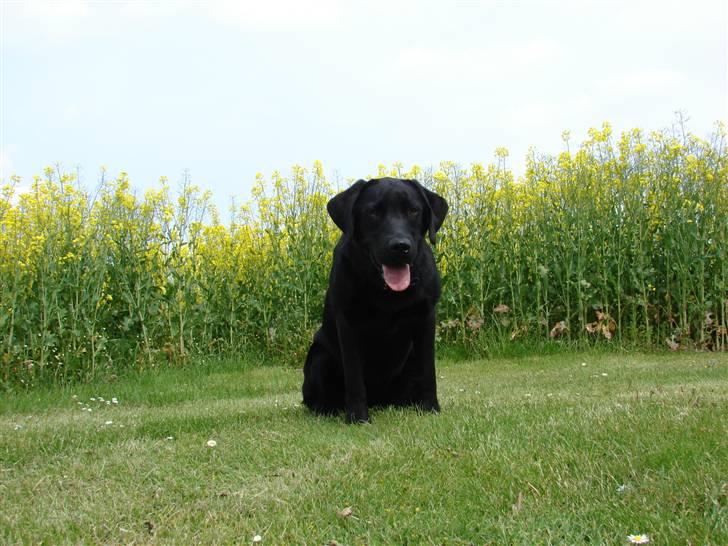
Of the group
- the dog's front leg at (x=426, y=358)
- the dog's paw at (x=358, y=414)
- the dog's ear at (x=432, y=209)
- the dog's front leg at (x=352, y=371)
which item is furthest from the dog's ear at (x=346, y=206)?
the dog's paw at (x=358, y=414)

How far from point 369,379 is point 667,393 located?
1937 millimetres

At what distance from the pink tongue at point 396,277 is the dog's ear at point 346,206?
365 mm

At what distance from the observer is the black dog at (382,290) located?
3.66 meters

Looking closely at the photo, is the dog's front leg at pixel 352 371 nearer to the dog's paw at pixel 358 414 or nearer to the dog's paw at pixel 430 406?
the dog's paw at pixel 358 414

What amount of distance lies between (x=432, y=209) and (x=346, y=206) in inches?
21.3

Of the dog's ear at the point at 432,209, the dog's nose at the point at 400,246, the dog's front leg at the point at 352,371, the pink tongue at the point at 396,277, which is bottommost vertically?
the dog's front leg at the point at 352,371

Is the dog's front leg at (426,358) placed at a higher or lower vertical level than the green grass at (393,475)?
higher

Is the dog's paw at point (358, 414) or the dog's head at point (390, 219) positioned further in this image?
the dog's paw at point (358, 414)

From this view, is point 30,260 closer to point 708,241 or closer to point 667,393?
point 667,393

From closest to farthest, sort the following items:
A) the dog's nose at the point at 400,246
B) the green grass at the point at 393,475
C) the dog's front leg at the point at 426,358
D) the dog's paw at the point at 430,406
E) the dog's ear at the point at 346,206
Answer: the green grass at the point at 393,475, the dog's nose at the point at 400,246, the dog's ear at the point at 346,206, the dog's front leg at the point at 426,358, the dog's paw at the point at 430,406

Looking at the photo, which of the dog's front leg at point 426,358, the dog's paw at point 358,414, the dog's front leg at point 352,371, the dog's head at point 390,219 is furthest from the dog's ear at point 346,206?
the dog's paw at point 358,414

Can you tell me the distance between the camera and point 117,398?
→ 6160 mm

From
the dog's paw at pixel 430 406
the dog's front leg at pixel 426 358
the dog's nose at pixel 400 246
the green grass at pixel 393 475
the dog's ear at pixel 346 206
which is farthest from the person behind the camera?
the dog's paw at pixel 430 406

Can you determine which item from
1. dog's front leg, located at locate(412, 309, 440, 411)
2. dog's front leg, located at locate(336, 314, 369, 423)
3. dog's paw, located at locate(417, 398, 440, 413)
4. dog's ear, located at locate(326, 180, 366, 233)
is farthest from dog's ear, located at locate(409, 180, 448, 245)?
dog's paw, located at locate(417, 398, 440, 413)
